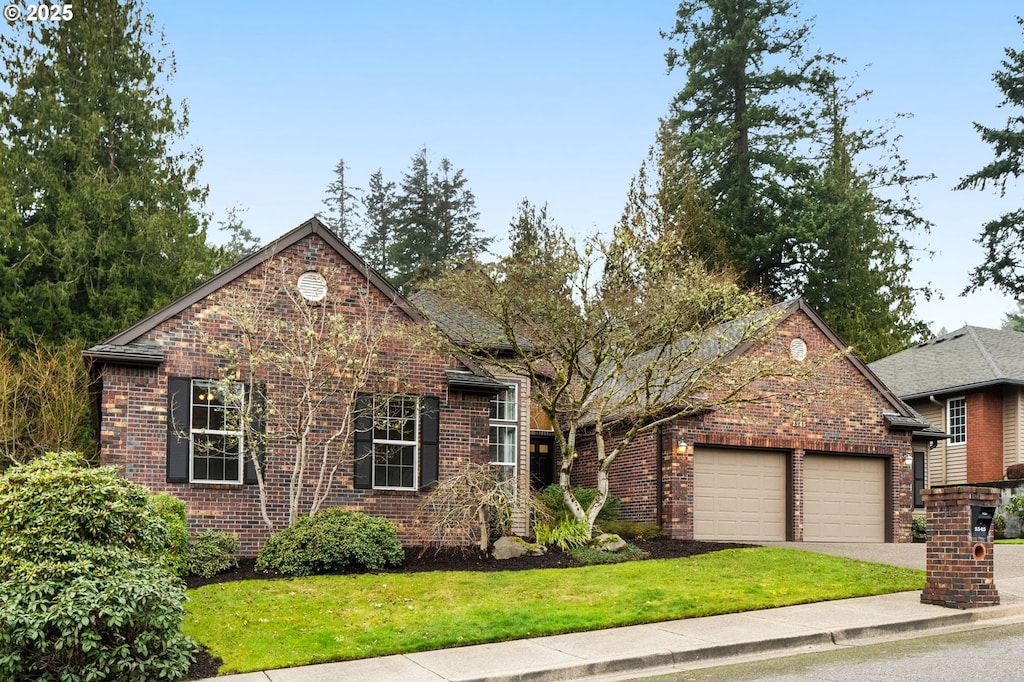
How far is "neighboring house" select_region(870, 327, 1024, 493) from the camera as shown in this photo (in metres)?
27.6

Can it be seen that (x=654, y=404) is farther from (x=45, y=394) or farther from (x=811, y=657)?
(x=45, y=394)

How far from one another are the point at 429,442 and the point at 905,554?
28.5ft

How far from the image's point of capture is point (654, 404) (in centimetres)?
1819

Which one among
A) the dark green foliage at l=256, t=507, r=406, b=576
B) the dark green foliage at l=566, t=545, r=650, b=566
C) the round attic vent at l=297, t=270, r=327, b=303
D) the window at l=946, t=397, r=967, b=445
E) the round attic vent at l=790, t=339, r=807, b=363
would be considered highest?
the round attic vent at l=297, t=270, r=327, b=303

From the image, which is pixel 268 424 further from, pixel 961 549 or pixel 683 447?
pixel 961 549

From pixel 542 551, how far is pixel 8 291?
57.3ft

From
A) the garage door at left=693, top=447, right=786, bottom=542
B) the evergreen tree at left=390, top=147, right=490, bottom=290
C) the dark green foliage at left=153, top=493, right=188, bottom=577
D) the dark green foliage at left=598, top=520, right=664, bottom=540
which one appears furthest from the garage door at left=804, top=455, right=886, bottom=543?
the evergreen tree at left=390, top=147, right=490, bottom=290

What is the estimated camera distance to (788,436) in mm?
21688

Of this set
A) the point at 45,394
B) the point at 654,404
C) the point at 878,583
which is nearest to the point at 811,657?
the point at 878,583

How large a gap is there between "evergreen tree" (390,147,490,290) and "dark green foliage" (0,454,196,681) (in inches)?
1633

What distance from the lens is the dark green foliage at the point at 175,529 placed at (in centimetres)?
1380

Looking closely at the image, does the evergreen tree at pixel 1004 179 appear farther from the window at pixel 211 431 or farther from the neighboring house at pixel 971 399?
the window at pixel 211 431

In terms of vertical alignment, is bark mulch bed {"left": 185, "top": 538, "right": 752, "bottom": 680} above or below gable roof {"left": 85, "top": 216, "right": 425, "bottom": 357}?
below

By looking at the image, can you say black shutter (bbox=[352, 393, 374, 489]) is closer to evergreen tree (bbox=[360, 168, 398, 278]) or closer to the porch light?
the porch light
